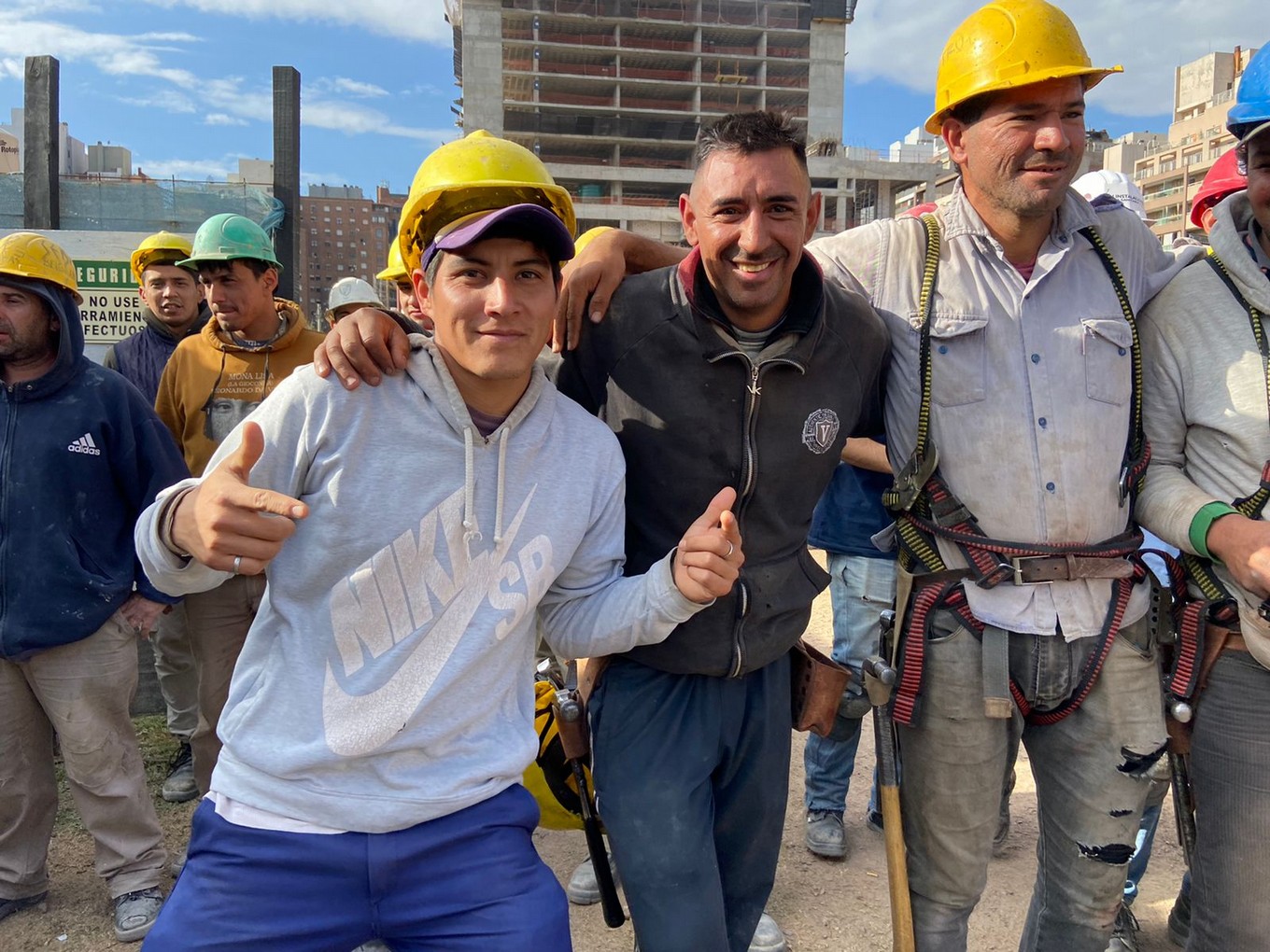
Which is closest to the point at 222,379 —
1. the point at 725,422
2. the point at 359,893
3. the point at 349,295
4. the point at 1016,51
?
the point at 349,295

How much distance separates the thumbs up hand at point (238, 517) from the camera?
1.70m

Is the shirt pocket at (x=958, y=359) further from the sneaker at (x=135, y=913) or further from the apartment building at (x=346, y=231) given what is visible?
the apartment building at (x=346, y=231)

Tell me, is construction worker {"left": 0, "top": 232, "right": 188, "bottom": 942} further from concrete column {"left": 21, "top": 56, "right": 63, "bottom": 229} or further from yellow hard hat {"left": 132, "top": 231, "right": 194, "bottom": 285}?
concrete column {"left": 21, "top": 56, "right": 63, "bottom": 229}

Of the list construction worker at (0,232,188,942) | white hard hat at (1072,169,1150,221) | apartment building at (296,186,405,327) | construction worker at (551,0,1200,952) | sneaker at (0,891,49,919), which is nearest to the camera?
construction worker at (551,0,1200,952)

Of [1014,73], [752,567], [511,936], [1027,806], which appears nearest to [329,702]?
[511,936]

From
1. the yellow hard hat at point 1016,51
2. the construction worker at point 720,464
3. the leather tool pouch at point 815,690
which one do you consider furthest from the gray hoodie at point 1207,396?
the leather tool pouch at point 815,690

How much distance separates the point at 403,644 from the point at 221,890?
1.97 ft

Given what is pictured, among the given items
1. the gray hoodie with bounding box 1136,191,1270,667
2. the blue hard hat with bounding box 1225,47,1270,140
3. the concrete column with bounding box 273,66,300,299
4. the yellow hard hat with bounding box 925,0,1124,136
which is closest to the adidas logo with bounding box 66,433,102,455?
the yellow hard hat with bounding box 925,0,1124,136

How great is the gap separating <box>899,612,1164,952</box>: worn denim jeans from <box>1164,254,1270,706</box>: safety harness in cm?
7

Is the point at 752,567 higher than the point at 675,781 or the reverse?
higher

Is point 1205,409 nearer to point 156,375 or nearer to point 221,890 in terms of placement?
point 221,890

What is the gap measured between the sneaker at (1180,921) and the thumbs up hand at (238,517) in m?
3.44

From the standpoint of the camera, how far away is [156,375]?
501 cm

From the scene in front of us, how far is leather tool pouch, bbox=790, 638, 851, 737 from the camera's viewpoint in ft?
8.75
